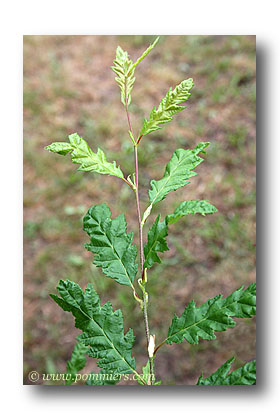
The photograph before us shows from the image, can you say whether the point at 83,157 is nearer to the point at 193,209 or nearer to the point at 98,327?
the point at 193,209

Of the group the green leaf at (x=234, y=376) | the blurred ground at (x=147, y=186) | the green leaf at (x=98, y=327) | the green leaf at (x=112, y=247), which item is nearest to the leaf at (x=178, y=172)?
the green leaf at (x=112, y=247)

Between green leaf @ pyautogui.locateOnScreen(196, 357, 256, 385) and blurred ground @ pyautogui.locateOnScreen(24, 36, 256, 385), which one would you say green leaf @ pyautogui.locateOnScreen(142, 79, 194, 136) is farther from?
blurred ground @ pyautogui.locateOnScreen(24, 36, 256, 385)

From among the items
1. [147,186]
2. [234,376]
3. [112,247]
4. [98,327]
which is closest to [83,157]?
[112,247]

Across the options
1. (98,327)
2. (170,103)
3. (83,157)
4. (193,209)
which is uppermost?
(170,103)

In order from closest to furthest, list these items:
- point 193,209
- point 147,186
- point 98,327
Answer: point 193,209
point 98,327
point 147,186

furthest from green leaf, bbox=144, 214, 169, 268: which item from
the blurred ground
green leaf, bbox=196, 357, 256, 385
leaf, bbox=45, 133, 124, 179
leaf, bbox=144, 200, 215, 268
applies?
the blurred ground
